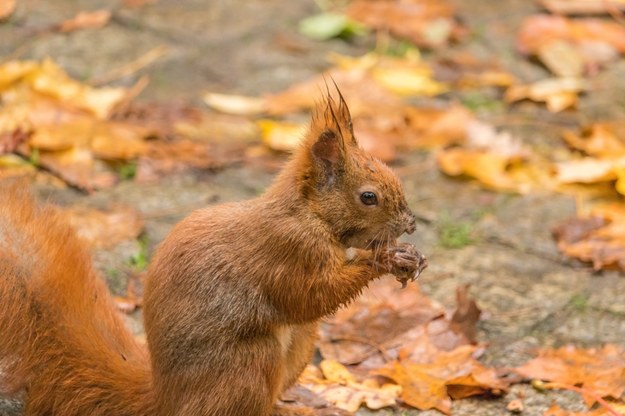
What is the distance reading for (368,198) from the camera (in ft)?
7.29

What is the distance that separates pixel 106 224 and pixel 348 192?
1.24 m

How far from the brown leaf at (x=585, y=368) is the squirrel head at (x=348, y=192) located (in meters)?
0.59

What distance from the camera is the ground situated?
2877mm

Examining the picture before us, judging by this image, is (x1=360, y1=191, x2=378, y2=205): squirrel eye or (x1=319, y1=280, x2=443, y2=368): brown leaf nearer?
(x1=360, y1=191, x2=378, y2=205): squirrel eye

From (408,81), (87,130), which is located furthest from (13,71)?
(408,81)

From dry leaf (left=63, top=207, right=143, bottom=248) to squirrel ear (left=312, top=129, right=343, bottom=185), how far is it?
3.68 ft

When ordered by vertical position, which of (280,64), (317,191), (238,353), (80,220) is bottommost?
(280,64)

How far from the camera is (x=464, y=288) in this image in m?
2.84

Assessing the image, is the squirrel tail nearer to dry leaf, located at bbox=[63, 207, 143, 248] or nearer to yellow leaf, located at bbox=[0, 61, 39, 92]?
dry leaf, located at bbox=[63, 207, 143, 248]

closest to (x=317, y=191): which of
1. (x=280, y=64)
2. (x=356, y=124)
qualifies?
(x=356, y=124)

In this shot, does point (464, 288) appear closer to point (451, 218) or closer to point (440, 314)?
point (440, 314)

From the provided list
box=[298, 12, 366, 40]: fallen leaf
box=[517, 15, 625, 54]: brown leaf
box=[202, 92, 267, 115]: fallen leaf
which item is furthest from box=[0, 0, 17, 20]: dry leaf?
box=[517, 15, 625, 54]: brown leaf

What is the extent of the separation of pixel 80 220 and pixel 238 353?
4.35 feet

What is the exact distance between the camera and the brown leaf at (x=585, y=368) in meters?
2.50
